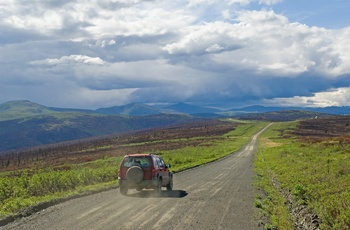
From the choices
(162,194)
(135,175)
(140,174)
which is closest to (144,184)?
(140,174)

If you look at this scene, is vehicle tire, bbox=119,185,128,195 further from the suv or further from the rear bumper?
the rear bumper

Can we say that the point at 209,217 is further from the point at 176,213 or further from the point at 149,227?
the point at 149,227

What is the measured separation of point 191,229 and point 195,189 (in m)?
12.6

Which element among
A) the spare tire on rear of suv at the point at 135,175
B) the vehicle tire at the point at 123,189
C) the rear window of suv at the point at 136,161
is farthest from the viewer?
the rear window of suv at the point at 136,161

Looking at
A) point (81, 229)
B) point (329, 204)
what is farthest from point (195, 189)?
point (81, 229)

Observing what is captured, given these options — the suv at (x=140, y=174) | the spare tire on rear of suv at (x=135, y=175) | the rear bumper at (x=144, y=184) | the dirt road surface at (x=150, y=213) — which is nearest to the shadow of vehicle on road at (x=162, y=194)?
the dirt road surface at (x=150, y=213)

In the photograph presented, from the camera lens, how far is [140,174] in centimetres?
2317

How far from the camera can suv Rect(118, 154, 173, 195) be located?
23203 millimetres

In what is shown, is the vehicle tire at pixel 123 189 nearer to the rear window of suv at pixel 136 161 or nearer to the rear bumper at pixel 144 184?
the rear bumper at pixel 144 184

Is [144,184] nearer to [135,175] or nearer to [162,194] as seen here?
[135,175]

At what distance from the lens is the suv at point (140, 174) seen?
2320 centimetres

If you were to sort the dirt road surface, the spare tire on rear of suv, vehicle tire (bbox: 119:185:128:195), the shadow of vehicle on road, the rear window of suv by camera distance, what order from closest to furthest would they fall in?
the dirt road surface
the shadow of vehicle on road
the spare tire on rear of suv
vehicle tire (bbox: 119:185:128:195)
the rear window of suv

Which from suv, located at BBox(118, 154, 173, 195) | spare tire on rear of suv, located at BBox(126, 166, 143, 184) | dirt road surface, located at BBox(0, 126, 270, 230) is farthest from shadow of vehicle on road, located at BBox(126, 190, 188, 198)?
spare tire on rear of suv, located at BBox(126, 166, 143, 184)

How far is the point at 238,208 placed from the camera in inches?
742
